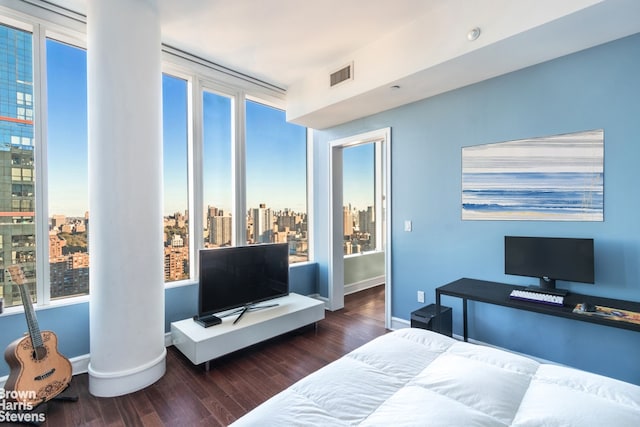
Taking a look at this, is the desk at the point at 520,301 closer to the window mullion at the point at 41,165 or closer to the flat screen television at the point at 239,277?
the flat screen television at the point at 239,277

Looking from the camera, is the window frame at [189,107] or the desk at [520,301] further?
the window frame at [189,107]

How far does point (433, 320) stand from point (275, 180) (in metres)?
2.58

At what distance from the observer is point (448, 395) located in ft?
3.90

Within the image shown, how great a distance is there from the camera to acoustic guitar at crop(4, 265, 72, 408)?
6.35 feet

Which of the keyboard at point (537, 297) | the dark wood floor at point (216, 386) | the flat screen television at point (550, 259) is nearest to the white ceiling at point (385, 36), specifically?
the flat screen television at point (550, 259)

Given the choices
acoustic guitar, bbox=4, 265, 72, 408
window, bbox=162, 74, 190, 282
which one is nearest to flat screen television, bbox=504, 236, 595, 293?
window, bbox=162, 74, 190, 282

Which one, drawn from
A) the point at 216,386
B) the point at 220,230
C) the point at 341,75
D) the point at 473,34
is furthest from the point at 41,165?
the point at 473,34

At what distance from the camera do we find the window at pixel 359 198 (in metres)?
5.32

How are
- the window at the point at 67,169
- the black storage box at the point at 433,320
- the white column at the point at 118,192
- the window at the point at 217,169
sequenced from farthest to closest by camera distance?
1. the window at the point at 217,169
2. the black storage box at the point at 433,320
3. the window at the point at 67,169
4. the white column at the point at 118,192

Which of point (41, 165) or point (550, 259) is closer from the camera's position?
point (550, 259)

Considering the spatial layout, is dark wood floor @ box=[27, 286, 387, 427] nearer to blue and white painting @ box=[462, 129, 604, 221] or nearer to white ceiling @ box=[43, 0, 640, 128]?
blue and white painting @ box=[462, 129, 604, 221]

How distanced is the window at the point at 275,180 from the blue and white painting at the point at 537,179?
89.7 inches

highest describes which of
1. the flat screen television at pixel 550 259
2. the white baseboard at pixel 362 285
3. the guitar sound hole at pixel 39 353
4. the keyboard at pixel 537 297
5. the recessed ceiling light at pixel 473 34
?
the recessed ceiling light at pixel 473 34

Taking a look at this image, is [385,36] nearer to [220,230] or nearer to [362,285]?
[220,230]
